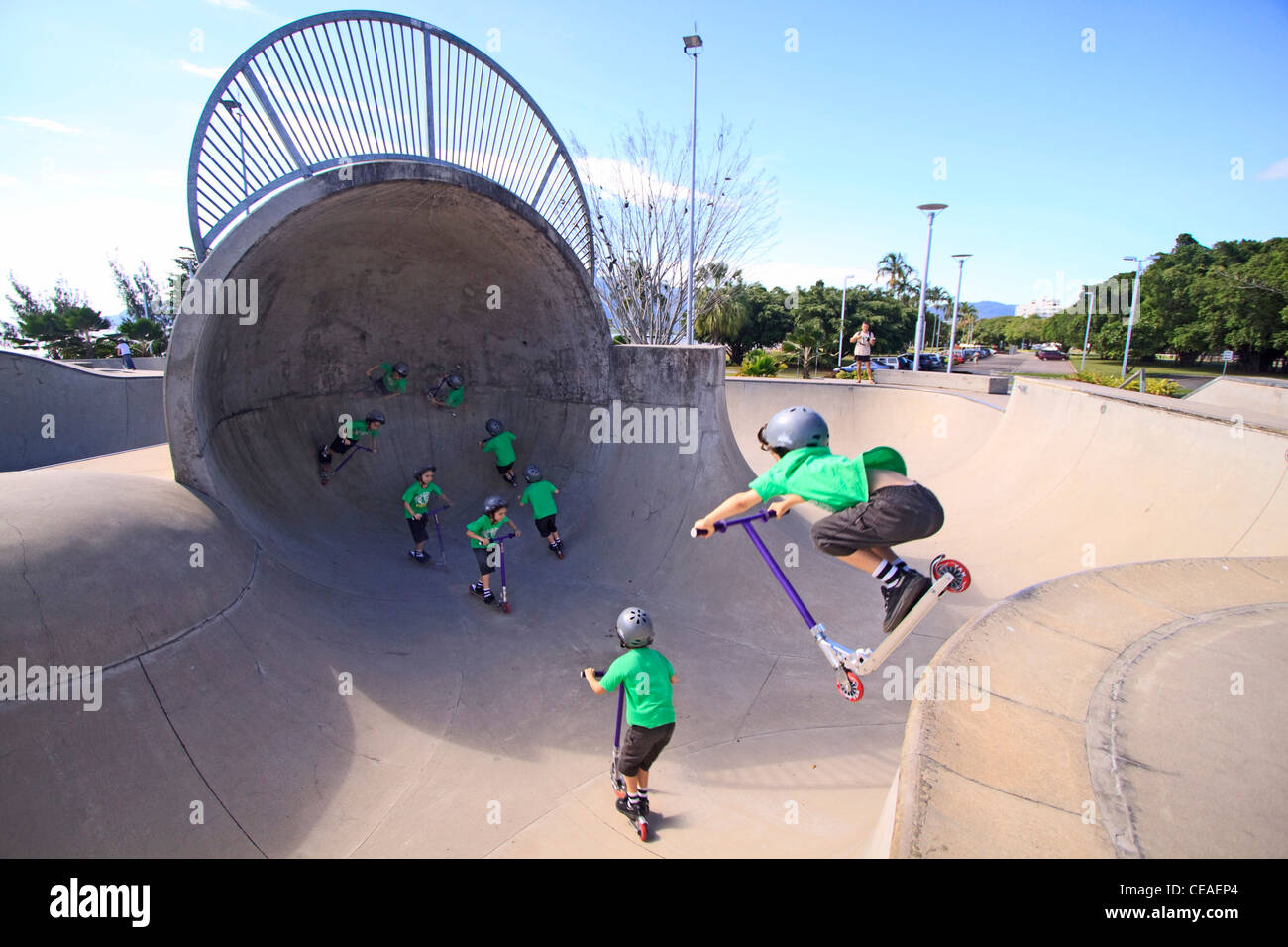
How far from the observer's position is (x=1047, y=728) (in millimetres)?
3307

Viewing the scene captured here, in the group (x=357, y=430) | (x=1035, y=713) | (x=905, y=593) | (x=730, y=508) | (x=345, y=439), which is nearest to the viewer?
(x=1035, y=713)

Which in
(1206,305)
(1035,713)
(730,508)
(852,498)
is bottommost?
(1035,713)

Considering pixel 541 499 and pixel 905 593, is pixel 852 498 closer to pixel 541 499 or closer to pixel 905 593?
pixel 905 593

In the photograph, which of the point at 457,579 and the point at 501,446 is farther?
the point at 501,446

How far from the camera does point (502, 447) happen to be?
437 inches

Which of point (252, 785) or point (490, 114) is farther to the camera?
point (490, 114)

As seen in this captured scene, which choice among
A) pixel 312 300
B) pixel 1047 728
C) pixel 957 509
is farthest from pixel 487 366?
pixel 1047 728

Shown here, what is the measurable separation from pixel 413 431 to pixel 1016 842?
463 inches

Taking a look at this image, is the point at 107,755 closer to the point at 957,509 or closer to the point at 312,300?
the point at 312,300

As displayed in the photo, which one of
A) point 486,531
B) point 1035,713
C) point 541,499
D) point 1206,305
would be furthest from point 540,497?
point 1206,305

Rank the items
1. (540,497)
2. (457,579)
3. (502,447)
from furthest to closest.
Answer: (502,447) < (540,497) < (457,579)

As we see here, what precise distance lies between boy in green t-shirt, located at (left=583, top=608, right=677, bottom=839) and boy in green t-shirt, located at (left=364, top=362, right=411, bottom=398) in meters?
8.75

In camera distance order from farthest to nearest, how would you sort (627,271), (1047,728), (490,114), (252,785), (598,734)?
(627,271) → (490,114) → (598,734) → (252,785) → (1047,728)

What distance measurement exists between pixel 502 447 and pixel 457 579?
9.16 ft
